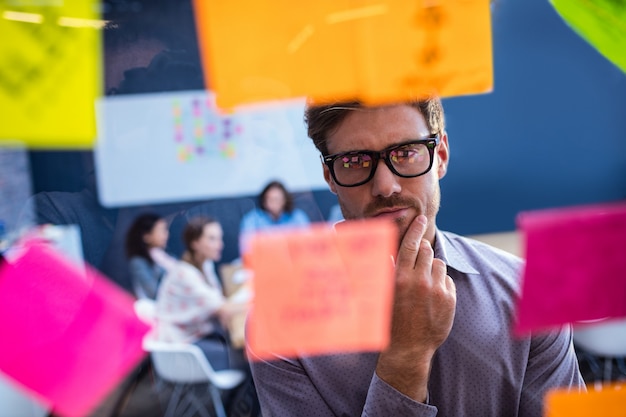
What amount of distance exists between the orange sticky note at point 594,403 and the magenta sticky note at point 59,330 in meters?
0.45

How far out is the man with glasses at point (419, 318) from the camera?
52cm

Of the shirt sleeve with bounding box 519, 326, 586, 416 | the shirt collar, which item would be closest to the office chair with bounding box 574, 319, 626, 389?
the shirt sleeve with bounding box 519, 326, 586, 416

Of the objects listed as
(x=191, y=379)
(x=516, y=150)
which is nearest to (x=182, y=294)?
(x=516, y=150)

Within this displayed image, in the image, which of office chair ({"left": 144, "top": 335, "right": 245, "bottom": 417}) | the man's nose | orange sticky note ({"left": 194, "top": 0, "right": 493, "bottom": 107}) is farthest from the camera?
A: office chair ({"left": 144, "top": 335, "right": 245, "bottom": 417})

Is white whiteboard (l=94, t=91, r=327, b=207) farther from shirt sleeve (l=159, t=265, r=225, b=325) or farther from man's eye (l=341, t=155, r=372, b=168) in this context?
shirt sleeve (l=159, t=265, r=225, b=325)

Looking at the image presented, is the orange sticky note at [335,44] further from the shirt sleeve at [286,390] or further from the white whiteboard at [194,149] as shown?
the shirt sleeve at [286,390]

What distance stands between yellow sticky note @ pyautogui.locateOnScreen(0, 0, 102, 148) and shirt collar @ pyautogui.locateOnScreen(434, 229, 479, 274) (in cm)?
44

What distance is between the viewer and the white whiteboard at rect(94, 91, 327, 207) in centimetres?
49

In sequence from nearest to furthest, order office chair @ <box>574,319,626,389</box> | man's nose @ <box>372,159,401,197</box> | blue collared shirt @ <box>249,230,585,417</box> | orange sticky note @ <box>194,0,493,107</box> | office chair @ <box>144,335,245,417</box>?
1. orange sticky note @ <box>194,0,493,107</box>
2. man's nose @ <box>372,159,401,197</box>
3. blue collared shirt @ <box>249,230,585,417</box>
4. office chair @ <box>574,319,626,389</box>
5. office chair @ <box>144,335,245,417</box>

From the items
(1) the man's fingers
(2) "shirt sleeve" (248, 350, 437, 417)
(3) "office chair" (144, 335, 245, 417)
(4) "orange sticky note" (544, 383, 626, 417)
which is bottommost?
(3) "office chair" (144, 335, 245, 417)

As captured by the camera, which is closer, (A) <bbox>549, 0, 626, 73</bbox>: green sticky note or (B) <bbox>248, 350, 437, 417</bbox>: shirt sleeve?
(A) <bbox>549, 0, 626, 73</bbox>: green sticky note

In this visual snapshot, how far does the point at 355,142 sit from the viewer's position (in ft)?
1.73

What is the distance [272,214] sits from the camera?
54 centimetres

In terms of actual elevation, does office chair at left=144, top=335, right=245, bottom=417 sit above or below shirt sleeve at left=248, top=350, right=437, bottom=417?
below
